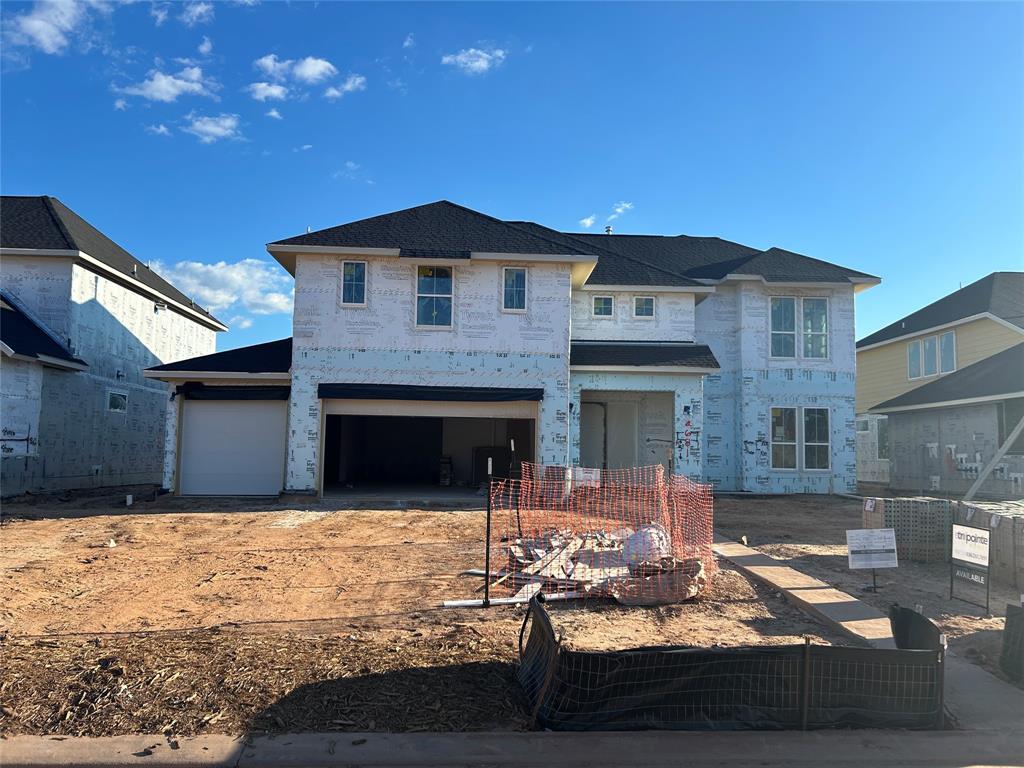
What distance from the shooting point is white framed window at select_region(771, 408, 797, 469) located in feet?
69.0

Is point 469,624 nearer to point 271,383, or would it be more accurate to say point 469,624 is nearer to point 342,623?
point 342,623

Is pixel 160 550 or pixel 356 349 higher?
pixel 356 349

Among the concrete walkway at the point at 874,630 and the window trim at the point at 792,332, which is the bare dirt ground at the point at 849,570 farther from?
the window trim at the point at 792,332

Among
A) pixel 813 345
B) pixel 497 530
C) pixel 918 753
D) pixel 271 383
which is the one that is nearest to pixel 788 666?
pixel 918 753

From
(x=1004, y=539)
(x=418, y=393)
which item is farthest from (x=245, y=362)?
(x=1004, y=539)

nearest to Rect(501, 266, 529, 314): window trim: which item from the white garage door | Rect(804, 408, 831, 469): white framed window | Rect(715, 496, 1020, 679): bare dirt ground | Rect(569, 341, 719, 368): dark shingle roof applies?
Rect(569, 341, 719, 368): dark shingle roof

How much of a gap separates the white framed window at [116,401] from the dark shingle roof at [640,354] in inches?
597

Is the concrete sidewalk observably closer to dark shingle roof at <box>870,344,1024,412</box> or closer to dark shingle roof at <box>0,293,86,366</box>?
dark shingle roof at <box>0,293,86,366</box>

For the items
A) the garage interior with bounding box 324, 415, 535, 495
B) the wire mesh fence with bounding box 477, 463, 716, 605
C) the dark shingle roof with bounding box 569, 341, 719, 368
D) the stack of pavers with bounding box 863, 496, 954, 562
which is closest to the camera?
the wire mesh fence with bounding box 477, 463, 716, 605

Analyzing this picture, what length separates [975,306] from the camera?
25.0 metres

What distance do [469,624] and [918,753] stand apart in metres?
3.83

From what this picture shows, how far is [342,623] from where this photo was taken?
679 cm

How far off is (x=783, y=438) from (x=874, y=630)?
1520cm

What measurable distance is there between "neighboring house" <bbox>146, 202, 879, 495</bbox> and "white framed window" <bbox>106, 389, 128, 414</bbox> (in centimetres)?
631
